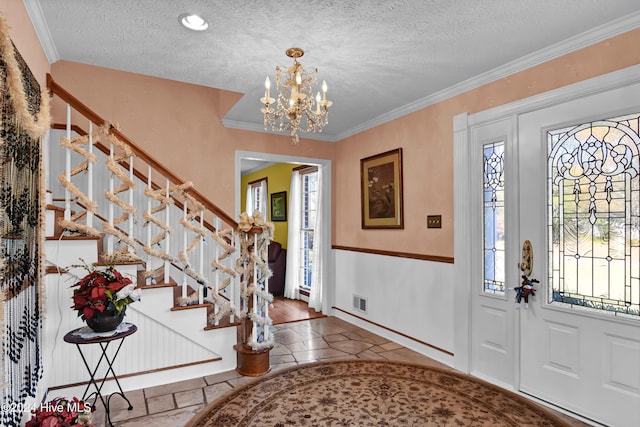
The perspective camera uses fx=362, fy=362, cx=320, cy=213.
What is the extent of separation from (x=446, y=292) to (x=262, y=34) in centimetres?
279

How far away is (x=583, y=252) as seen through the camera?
8.34ft

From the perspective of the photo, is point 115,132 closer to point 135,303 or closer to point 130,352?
point 135,303

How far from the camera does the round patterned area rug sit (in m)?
2.26

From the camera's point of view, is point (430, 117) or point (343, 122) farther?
point (343, 122)

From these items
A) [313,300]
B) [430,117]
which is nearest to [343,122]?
[430,117]

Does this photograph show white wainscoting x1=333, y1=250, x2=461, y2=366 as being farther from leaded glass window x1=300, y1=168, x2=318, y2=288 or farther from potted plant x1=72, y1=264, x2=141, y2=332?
potted plant x1=72, y1=264, x2=141, y2=332

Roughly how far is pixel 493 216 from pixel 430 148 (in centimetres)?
99

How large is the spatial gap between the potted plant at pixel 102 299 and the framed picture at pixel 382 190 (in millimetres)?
2814

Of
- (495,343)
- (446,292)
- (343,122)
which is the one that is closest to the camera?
(495,343)

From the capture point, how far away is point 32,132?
Answer: 1974mm

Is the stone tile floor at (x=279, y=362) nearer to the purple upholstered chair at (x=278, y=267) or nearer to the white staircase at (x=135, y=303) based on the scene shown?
the white staircase at (x=135, y=303)

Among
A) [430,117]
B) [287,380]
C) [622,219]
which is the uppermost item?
[430,117]

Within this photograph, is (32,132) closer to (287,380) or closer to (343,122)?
(287,380)

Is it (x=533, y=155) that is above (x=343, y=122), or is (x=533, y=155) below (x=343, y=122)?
below
